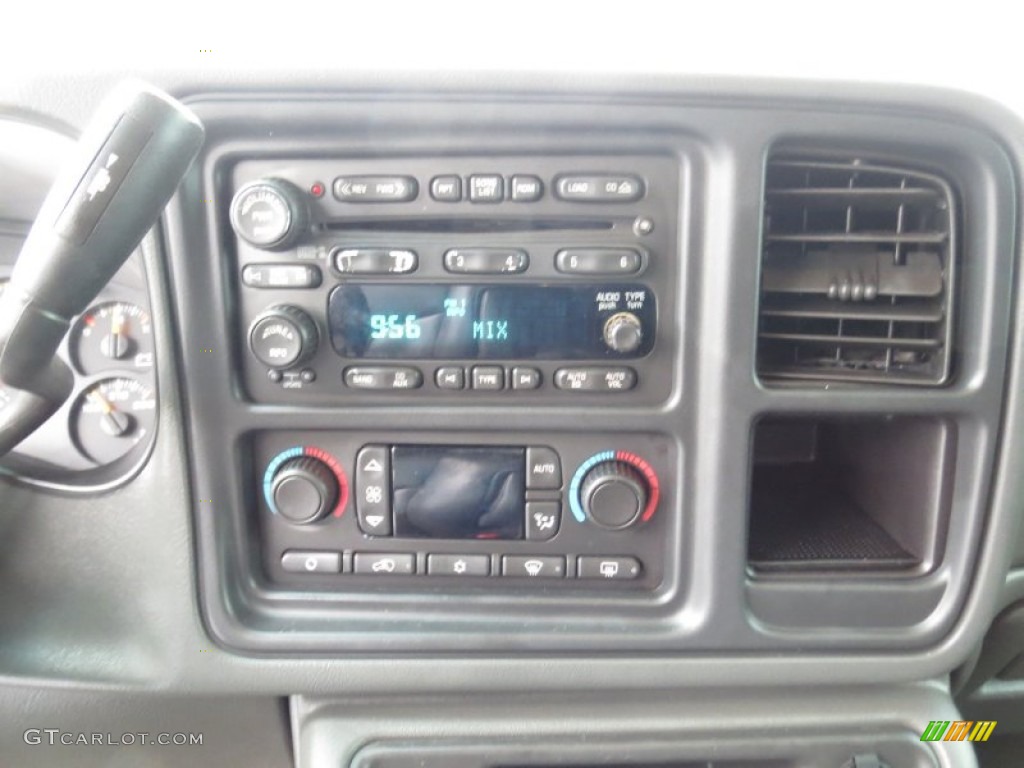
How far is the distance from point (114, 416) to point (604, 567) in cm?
55

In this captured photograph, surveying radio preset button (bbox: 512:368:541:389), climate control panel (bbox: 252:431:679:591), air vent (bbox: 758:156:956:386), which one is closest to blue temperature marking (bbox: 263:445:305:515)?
climate control panel (bbox: 252:431:679:591)

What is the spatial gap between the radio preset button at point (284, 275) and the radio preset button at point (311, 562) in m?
0.28

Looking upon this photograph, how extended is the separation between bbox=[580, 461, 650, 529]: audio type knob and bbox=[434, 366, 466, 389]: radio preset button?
0.16m

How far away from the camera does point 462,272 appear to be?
2.36ft

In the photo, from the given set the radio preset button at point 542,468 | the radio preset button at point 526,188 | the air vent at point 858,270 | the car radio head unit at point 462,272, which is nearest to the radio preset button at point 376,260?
the car radio head unit at point 462,272

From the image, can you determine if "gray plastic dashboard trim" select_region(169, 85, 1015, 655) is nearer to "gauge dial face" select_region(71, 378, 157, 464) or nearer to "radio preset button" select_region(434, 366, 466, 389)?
"radio preset button" select_region(434, 366, 466, 389)

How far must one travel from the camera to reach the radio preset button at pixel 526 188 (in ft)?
2.33

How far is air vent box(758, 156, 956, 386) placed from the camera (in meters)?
0.72

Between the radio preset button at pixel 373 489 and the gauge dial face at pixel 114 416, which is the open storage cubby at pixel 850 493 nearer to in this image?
the radio preset button at pixel 373 489

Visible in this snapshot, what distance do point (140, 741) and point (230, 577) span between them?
0.26 meters

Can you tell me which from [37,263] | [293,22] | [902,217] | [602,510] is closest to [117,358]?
[37,263]

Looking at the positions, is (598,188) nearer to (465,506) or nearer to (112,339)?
(465,506)

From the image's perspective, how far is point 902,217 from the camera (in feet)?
2.40

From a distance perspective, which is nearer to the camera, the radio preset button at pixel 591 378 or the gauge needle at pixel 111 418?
the radio preset button at pixel 591 378
